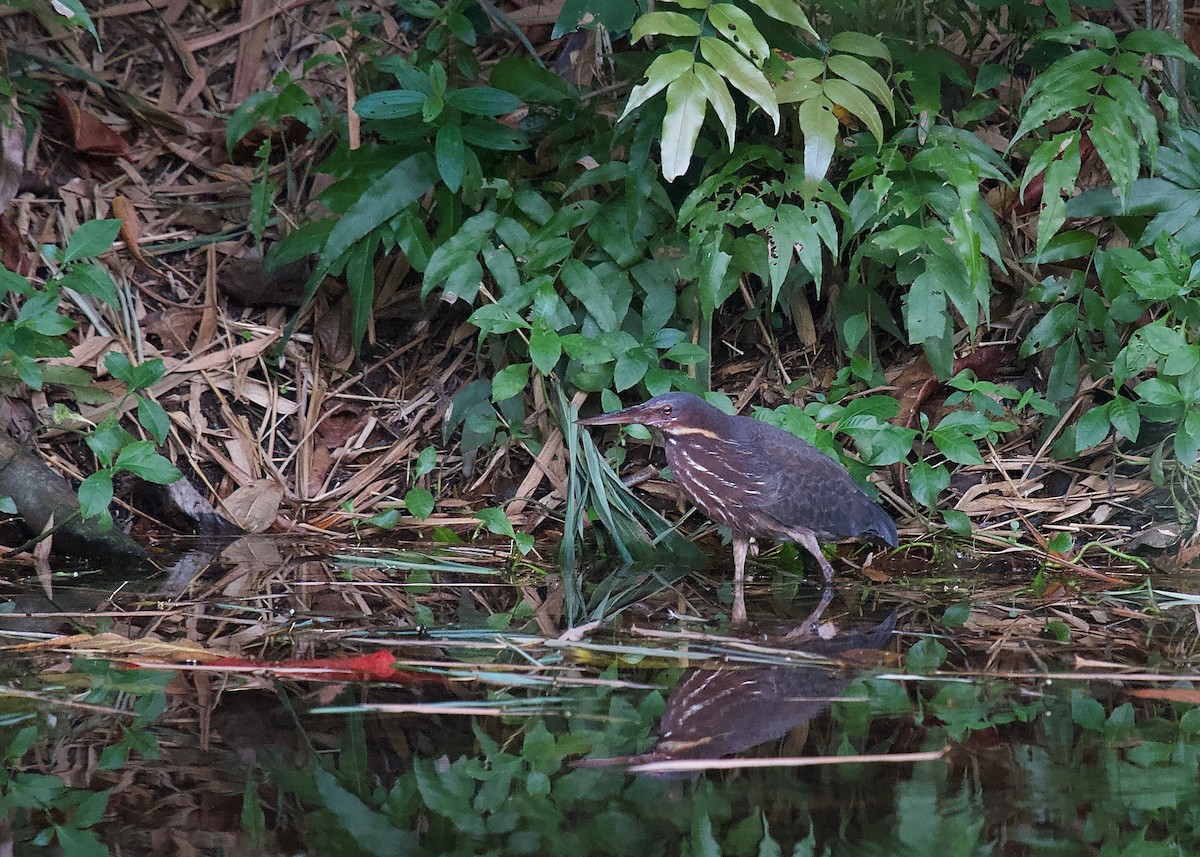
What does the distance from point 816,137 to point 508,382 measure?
1.51 m

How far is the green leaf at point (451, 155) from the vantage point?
15.2 feet

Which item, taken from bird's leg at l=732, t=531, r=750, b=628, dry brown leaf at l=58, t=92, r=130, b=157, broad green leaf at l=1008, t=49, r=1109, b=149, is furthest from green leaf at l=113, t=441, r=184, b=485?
broad green leaf at l=1008, t=49, r=1109, b=149

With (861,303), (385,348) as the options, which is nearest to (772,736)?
(861,303)

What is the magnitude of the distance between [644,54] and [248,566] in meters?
2.54

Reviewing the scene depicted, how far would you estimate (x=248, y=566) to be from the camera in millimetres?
4301

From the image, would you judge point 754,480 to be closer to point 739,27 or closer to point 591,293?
point 591,293

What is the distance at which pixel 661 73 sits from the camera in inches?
143

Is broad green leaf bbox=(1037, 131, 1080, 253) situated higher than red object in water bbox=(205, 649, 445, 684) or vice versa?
broad green leaf bbox=(1037, 131, 1080, 253)

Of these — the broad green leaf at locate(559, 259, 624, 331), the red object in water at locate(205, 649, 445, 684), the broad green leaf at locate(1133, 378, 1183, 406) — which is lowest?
the broad green leaf at locate(1133, 378, 1183, 406)

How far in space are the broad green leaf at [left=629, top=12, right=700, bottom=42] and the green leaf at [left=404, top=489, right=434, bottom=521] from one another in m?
2.05

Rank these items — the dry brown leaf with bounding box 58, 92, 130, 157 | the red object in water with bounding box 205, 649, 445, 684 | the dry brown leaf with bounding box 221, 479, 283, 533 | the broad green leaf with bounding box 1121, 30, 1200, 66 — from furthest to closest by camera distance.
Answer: the dry brown leaf with bounding box 58, 92, 130, 157, the dry brown leaf with bounding box 221, 479, 283, 533, the broad green leaf with bounding box 1121, 30, 1200, 66, the red object in water with bounding box 205, 649, 445, 684

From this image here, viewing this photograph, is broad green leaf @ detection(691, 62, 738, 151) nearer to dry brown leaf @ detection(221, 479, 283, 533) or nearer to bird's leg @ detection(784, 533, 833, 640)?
bird's leg @ detection(784, 533, 833, 640)

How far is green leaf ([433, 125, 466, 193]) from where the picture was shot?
15.2 ft

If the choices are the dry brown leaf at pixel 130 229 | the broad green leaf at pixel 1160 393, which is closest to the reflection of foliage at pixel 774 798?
the broad green leaf at pixel 1160 393
